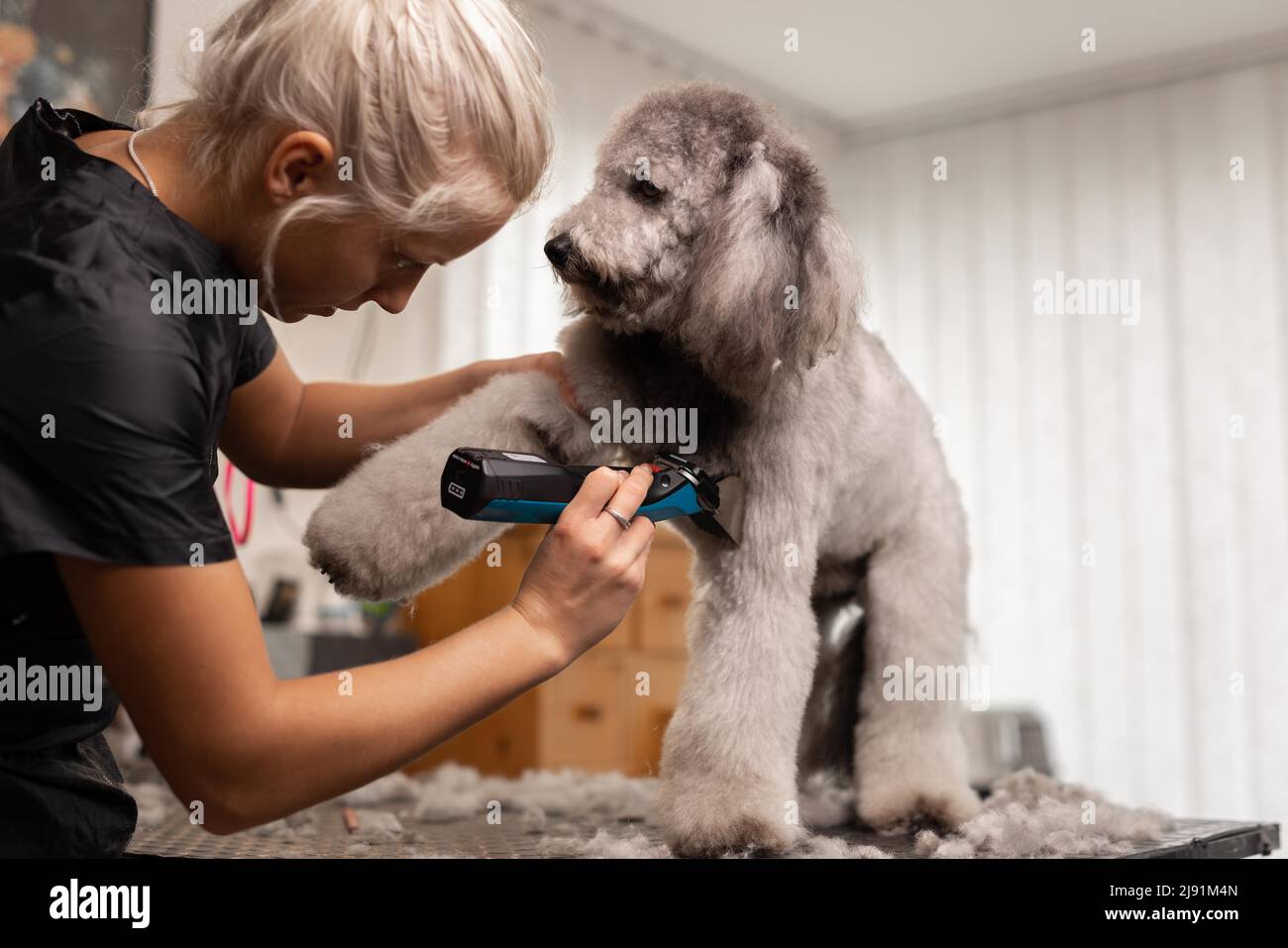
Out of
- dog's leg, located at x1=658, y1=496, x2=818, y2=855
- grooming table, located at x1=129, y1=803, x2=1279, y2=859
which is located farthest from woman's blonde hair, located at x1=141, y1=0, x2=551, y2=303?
grooming table, located at x1=129, y1=803, x2=1279, y2=859

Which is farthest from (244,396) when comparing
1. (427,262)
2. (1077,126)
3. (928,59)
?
(1077,126)

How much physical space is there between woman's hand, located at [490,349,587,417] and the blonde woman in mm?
186

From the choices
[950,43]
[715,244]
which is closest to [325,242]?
[715,244]

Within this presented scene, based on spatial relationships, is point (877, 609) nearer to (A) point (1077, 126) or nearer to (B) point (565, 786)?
(B) point (565, 786)

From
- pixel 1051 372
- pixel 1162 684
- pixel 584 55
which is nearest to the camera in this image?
pixel 584 55

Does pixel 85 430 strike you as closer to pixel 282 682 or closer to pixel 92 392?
pixel 92 392

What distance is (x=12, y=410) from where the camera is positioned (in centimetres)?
58

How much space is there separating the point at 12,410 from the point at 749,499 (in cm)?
56

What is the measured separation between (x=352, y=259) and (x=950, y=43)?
326cm

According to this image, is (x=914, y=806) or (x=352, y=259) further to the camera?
(x=914, y=806)

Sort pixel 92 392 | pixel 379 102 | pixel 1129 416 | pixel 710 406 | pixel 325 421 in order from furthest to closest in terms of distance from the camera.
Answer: pixel 1129 416, pixel 325 421, pixel 710 406, pixel 379 102, pixel 92 392

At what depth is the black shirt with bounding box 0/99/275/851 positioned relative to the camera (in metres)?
0.58

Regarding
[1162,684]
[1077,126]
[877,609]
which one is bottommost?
[1162,684]

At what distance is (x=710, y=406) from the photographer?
3.08 feet
